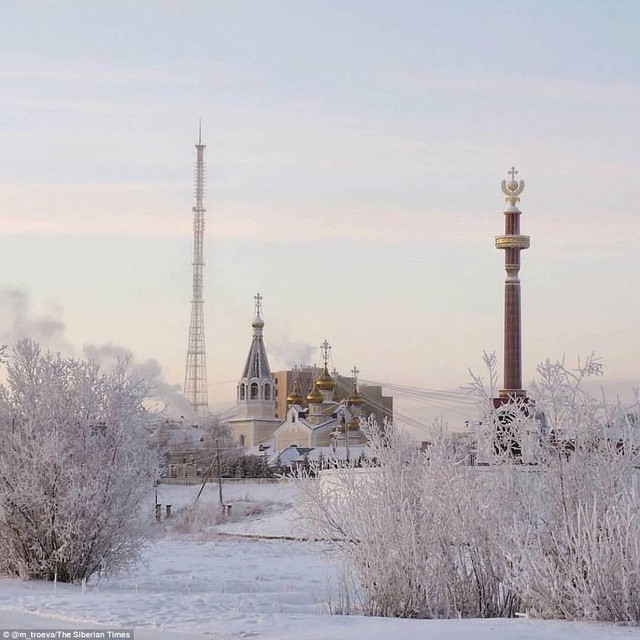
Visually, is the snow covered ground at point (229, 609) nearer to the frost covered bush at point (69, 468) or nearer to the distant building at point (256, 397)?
the frost covered bush at point (69, 468)

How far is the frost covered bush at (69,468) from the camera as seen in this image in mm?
18266

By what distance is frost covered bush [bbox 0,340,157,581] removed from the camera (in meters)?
18.3

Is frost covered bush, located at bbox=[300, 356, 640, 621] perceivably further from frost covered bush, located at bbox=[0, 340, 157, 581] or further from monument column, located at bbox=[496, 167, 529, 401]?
monument column, located at bbox=[496, 167, 529, 401]

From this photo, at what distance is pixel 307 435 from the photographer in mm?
75375

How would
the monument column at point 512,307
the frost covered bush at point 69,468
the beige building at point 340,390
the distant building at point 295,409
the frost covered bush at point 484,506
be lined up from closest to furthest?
the frost covered bush at point 484,506 → the frost covered bush at point 69,468 → the monument column at point 512,307 → the distant building at point 295,409 → the beige building at point 340,390

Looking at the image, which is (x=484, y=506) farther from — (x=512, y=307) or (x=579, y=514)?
(x=512, y=307)

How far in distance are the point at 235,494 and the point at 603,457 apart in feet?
134

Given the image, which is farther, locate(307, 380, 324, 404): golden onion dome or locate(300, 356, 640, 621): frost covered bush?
locate(307, 380, 324, 404): golden onion dome

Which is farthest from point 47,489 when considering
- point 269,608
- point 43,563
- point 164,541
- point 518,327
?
point 518,327

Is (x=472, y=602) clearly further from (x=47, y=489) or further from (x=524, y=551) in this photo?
(x=47, y=489)

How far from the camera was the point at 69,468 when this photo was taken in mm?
18406

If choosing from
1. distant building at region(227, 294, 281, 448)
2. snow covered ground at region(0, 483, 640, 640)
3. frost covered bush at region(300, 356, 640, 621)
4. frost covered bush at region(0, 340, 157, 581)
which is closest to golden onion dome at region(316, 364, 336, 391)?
distant building at region(227, 294, 281, 448)

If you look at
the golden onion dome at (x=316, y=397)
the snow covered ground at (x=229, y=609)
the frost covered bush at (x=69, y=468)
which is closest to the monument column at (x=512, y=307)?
the snow covered ground at (x=229, y=609)

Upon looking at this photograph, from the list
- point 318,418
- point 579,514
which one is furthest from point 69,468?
point 318,418
